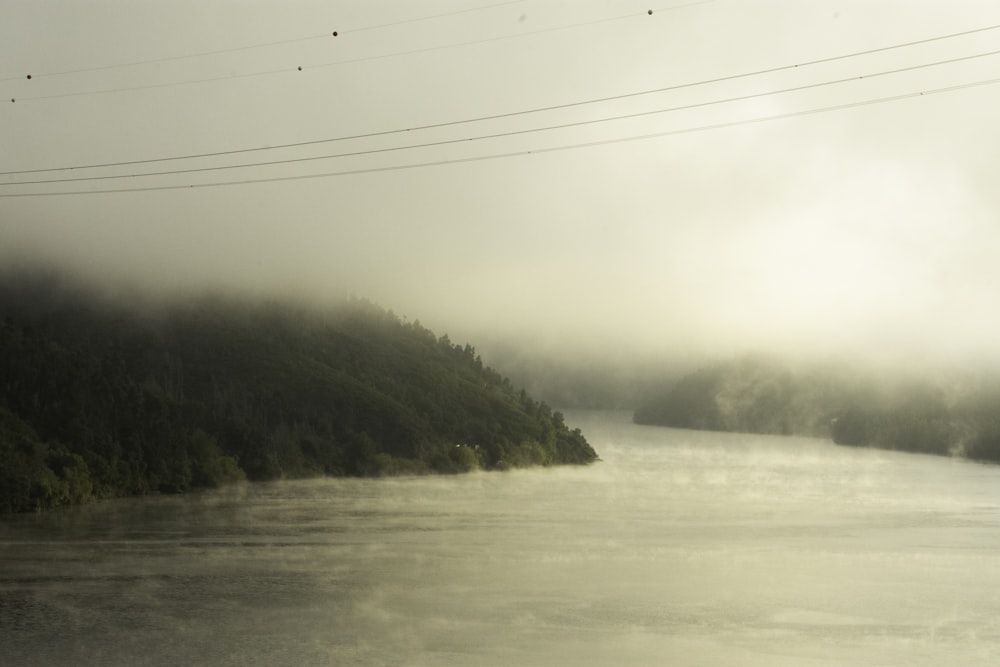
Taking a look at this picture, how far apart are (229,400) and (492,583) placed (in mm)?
72522

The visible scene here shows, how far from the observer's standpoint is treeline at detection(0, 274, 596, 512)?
253 ft

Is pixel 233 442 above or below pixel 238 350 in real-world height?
below

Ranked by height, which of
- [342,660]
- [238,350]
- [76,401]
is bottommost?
[342,660]

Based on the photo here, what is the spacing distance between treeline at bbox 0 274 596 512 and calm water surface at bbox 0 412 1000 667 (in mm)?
6570

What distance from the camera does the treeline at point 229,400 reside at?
7719 cm

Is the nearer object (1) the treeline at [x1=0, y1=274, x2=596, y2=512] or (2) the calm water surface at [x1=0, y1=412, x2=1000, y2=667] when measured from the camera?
(2) the calm water surface at [x1=0, y1=412, x2=1000, y2=667]

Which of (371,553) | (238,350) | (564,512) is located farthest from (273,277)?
(371,553)

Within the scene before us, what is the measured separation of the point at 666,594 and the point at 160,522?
32905 millimetres

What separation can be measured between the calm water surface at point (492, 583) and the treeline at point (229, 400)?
6570 millimetres

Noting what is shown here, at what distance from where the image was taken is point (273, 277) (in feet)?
566

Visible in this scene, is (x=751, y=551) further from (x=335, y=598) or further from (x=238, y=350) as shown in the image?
(x=238, y=350)

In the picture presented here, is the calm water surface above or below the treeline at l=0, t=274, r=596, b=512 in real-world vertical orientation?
below

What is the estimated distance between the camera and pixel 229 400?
106375 mm

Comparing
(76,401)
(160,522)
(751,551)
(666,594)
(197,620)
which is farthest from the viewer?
(76,401)
